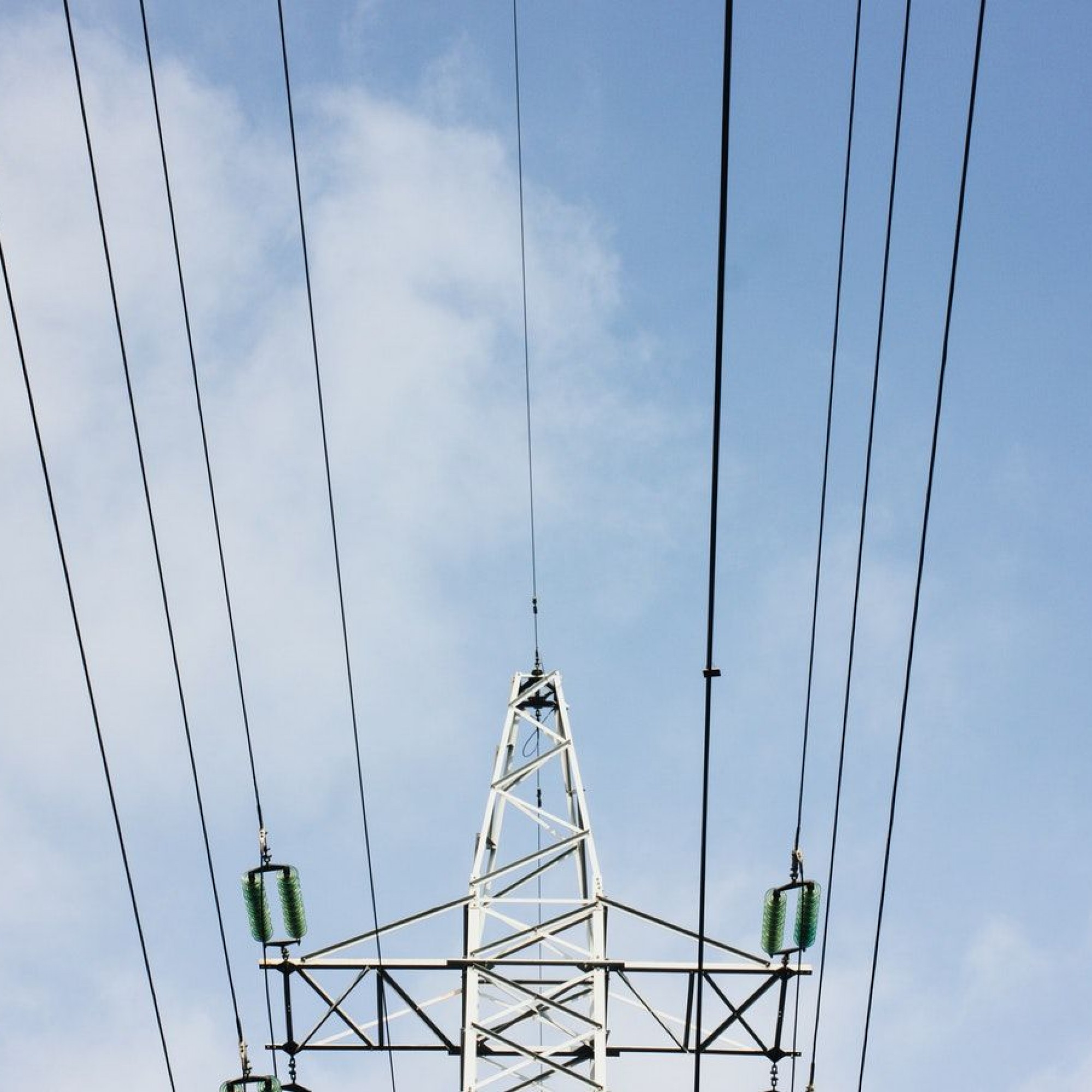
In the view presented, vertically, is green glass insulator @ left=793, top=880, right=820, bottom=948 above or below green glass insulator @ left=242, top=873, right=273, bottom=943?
below

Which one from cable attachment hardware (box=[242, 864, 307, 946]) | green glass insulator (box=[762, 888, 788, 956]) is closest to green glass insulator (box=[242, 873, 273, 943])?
cable attachment hardware (box=[242, 864, 307, 946])

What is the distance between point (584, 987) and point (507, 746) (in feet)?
15.6

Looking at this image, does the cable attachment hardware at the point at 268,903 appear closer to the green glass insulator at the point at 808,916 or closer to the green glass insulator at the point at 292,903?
the green glass insulator at the point at 292,903

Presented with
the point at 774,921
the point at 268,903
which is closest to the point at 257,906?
the point at 268,903

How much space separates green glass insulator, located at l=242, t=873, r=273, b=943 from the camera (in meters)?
12.4

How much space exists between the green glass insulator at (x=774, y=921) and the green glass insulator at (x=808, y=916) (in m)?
0.18

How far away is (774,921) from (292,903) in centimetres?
510

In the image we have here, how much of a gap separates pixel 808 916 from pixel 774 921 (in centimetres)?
43

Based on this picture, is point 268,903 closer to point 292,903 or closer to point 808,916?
point 292,903

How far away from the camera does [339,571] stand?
11.4 metres

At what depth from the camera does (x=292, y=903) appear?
1253cm

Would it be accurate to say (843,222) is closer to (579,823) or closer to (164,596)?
(164,596)

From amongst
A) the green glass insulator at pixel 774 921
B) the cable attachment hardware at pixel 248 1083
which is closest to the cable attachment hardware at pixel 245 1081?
the cable attachment hardware at pixel 248 1083

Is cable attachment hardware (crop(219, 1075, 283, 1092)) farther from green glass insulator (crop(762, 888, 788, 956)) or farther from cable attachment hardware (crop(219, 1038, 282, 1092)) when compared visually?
green glass insulator (crop(762, 888, 788, 956))
